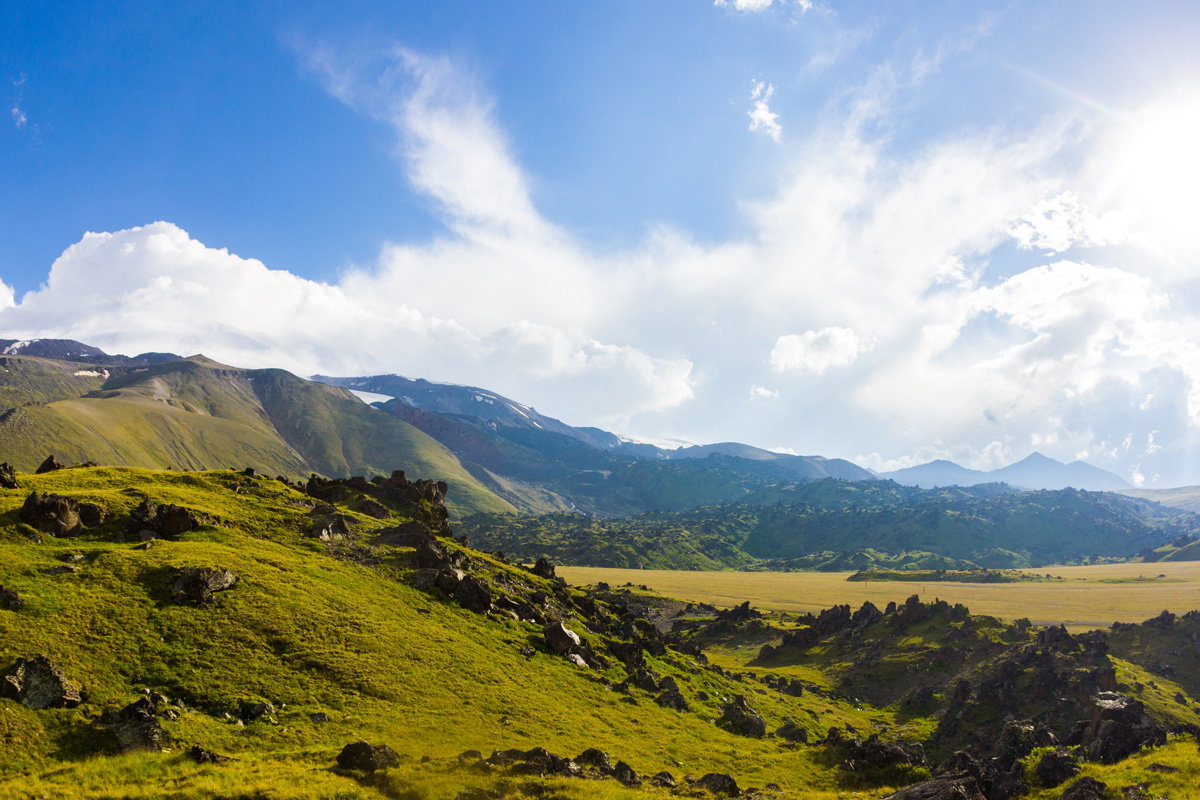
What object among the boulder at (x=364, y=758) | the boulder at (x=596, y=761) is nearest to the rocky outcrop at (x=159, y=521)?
the boulder at (x=364, y=758)

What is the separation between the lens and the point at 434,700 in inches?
1631

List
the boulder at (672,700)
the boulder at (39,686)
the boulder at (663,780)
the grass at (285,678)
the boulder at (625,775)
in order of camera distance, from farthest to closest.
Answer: the boulder at (672,700)
the boulder at (663,780)
the boulder at (625,775)
the boulder at (39,686)
the grass at (285,678)

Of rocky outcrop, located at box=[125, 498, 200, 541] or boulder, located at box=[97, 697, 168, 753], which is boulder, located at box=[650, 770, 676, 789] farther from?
rocky outcrop, located at box=[125, 498, 200, 541]

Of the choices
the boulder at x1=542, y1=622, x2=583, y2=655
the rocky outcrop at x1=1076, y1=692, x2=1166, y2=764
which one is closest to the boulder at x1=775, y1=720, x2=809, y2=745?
the boulder at x1=542, y1=622, x2=583, y2=655

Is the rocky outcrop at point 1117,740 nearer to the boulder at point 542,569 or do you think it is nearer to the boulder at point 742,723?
the boulder at point 742,723

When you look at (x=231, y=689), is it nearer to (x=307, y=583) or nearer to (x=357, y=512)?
(x=307, y=583)

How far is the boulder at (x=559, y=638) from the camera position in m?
60.9

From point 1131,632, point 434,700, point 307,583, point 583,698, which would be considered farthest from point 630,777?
point 1131,632

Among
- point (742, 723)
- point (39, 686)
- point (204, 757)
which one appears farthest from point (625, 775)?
point (39, 686)

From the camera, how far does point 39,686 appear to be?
2955 centimetres

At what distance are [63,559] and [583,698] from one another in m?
44.9

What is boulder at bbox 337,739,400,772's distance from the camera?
93.9 ft

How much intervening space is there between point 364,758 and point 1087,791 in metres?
35.1

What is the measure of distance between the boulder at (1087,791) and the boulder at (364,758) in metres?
33.2
